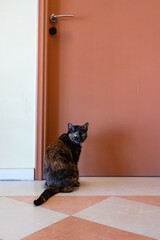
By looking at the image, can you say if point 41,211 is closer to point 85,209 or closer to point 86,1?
point 85,209

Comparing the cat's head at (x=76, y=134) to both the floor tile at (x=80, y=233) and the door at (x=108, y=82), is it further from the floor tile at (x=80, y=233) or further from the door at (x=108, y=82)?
the floor tile at (x=80, y=233)

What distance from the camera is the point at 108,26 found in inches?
83.7

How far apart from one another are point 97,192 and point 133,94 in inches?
34.3

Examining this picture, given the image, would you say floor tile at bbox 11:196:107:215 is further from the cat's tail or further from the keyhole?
the keyhole

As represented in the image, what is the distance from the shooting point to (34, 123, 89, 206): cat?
1680 millimetres

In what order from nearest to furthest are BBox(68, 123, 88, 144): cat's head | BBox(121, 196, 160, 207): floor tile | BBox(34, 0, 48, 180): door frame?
BBox(121, 196, 160, 207): floor tile, BBox(68, 123, 88, 144): cat's head, BBox(34, 0, 48, 180): door frame

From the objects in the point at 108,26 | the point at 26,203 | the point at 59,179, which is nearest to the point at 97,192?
the point at 59,179

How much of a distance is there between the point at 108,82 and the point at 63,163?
2.59 ft

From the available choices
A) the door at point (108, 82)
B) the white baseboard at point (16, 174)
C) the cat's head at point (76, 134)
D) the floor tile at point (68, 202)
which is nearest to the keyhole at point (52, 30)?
the door at point (108, 82)

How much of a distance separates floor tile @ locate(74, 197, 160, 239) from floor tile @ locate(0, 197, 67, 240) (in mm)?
154

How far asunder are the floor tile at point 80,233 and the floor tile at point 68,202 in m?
0.16

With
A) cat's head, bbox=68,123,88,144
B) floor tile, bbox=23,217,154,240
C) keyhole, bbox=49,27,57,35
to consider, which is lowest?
floor tile, bbox=23,217,154,240

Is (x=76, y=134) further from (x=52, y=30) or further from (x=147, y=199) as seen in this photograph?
(x=52, y=30)

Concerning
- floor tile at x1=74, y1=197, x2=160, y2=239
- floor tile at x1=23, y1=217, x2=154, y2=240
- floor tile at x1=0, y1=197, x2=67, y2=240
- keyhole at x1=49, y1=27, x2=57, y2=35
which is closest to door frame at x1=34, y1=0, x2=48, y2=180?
keyhole at x1=49, y1=27, x2=57, y2=35
